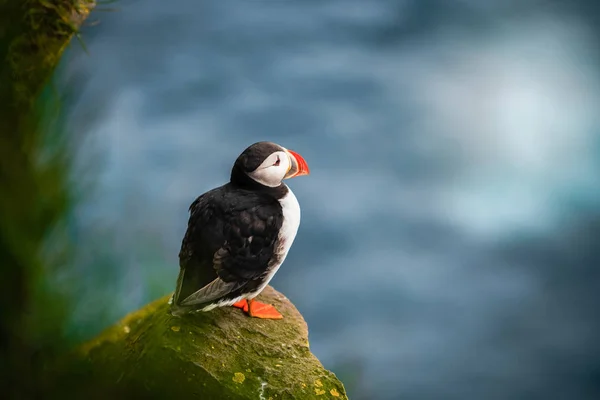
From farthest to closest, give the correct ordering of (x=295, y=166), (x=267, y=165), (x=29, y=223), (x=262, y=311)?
(x=262, y=311) < (x=295, y=166) < (x=267, y=165) < (x=29, y=223)

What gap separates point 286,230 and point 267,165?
458 millimetres

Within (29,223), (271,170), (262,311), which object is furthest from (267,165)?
(29,223)

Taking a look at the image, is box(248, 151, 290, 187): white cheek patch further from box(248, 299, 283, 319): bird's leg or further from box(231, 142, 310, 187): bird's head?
box(248, 299, 283, 319): bird's leg

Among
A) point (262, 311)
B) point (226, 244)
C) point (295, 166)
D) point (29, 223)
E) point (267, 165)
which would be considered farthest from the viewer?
point (262, 311)

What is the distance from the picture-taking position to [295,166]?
166 inches

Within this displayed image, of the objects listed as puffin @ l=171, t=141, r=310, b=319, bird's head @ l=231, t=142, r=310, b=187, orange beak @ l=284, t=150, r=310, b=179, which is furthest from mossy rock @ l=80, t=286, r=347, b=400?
orange beak @ l=284, t=150, r=310, b=179

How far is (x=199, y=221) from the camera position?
4000 millimetres

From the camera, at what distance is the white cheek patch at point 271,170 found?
13.5 feet

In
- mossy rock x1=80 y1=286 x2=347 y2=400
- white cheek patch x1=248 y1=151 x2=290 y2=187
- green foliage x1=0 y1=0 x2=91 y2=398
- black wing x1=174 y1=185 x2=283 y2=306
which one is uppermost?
green foliage x1=0 y1=0 x2=91 y2=398

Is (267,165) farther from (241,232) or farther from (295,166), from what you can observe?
(241,232)

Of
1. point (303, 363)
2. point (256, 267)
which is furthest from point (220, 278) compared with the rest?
point (303, 363)

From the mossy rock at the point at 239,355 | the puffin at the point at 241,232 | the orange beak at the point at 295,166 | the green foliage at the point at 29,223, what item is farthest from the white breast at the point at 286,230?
the green foliage at the point at 29,223

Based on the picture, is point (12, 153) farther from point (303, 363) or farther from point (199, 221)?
point (303, 363)

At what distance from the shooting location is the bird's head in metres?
4.09
